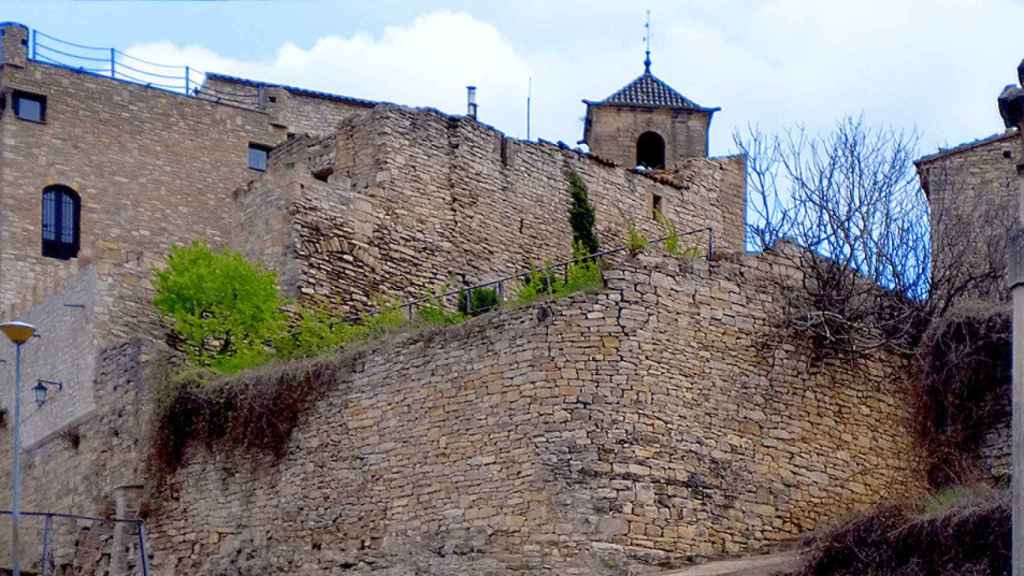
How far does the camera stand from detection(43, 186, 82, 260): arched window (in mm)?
39344

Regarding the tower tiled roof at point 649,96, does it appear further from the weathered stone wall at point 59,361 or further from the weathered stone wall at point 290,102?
the weathered stone wall at point 59,361

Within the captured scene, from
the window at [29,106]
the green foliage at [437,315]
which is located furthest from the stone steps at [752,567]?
the window at [29,106]

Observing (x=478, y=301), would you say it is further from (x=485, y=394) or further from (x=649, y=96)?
(x=649, y=96)

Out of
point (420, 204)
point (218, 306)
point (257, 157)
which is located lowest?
point (218, 306)

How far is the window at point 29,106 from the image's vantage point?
130 feet

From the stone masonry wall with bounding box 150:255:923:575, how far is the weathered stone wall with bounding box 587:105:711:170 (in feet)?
43.0

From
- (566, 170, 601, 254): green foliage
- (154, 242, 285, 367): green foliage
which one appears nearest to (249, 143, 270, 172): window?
(566, 170, 601, 254): green foliage

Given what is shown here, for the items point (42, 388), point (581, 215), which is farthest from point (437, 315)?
point (581, 215)

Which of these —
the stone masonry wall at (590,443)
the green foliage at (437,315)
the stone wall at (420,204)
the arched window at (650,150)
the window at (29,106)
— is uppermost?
the window at (29,106)

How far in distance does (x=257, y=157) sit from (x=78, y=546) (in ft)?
45.5

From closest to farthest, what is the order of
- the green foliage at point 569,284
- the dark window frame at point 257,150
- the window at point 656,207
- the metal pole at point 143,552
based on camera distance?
1. the green foliage at point 569,284
2. the metal pole at point 143,552
3. the window at point 656,207
4. the dark window frame at point 257,150

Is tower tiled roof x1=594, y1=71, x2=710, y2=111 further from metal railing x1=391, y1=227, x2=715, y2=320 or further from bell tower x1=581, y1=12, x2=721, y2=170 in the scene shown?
metal railing x1=391, y1=227, x2=715, y2=320

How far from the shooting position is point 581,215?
34625 millimetres

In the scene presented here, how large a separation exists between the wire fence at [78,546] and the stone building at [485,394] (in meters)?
0.29
